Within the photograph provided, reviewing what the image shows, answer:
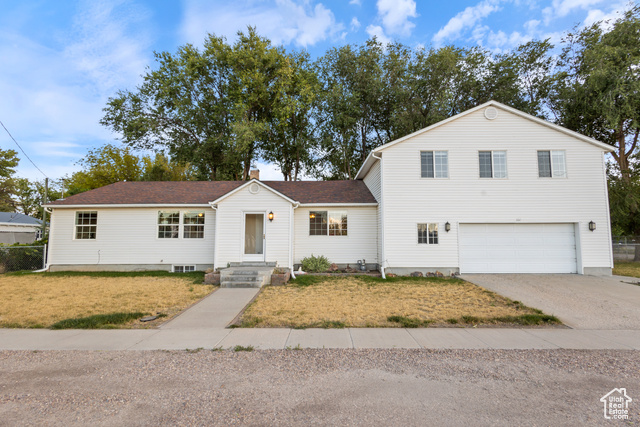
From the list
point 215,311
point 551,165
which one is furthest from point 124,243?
point 551,165

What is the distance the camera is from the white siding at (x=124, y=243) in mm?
13414

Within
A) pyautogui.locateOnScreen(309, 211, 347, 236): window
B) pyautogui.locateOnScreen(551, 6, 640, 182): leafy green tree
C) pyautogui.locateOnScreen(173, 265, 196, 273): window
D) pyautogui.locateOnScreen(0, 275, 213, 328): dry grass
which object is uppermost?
pyautogui.locateOnScreen(551, 6, 640, 182): leafy green tree

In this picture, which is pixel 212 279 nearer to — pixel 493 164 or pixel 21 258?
pixel 21 258

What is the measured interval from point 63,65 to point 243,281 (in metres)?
15.4

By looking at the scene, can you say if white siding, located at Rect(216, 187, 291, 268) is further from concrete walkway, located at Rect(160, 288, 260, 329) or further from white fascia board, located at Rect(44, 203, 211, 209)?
concrete walkway, located at Rect(160, 288, 260, 329)

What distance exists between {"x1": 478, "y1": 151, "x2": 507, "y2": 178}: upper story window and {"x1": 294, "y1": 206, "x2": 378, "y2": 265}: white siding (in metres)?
4.96

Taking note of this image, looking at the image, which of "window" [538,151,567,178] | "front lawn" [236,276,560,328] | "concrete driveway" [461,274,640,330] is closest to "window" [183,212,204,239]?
"front lawn" [236,276,560,328]

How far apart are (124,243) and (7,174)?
1191 inches

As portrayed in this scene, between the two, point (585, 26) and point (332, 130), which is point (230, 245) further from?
point (585, 26)

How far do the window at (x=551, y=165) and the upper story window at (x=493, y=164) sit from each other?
1492 mm

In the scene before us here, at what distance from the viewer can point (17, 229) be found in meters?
24.4

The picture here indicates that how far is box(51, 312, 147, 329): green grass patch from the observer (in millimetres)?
5797

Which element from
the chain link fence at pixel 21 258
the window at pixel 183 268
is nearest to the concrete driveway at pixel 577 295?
the window at pixel 183 268

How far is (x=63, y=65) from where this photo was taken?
1502 centimetres
